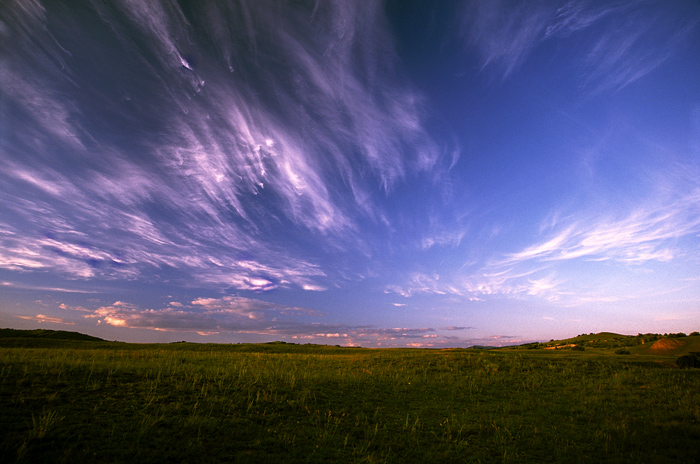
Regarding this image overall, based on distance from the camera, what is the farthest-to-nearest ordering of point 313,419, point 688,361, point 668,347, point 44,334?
point 44,334, point 668,347, point 688,361, point 313,419

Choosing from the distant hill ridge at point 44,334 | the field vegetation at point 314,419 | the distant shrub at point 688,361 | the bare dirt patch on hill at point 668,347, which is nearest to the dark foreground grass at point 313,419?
the field vegetation at point 314,419

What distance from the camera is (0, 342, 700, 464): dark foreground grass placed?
8.24m

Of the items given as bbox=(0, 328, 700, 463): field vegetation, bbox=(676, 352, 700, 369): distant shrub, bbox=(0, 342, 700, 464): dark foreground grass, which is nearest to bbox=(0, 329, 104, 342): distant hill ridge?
bbox=(0, 328, 700, 463): field vegetation

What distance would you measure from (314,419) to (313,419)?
4cm

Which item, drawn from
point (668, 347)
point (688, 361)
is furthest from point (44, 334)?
point (668, 347)

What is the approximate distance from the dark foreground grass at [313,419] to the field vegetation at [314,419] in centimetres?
5

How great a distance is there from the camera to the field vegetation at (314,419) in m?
8.24

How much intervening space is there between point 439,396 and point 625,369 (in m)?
20.4

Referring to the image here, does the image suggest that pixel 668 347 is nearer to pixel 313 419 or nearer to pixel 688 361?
pixel 688 361

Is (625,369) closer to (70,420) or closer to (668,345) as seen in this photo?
(668,345)

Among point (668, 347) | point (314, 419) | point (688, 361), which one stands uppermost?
point (668, 347)

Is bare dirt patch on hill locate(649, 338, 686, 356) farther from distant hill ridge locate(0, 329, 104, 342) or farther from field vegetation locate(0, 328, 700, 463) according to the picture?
distant hill ridge locate(0, 329, 104, 342)

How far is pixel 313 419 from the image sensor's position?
38.6 ft

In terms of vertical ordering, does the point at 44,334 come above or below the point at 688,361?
above
